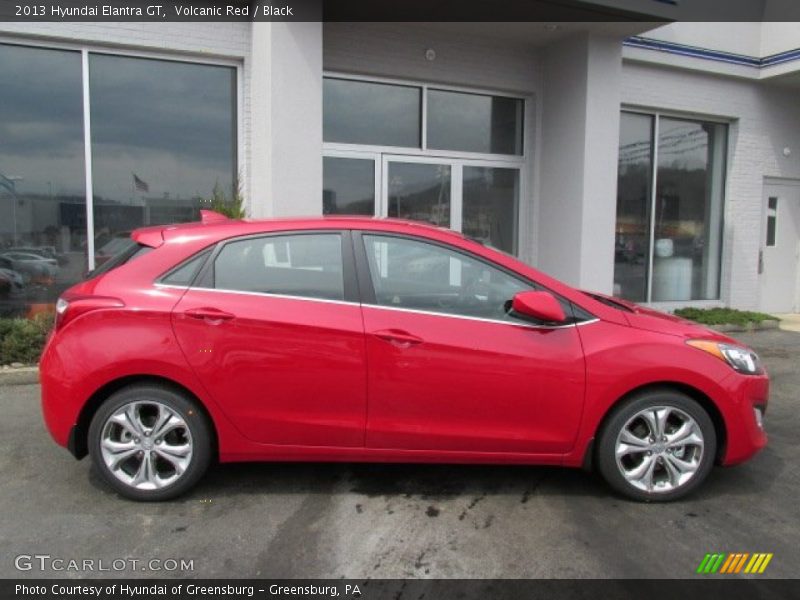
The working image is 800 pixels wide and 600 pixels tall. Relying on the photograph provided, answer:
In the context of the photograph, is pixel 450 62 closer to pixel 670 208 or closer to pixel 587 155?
pixel 587 155

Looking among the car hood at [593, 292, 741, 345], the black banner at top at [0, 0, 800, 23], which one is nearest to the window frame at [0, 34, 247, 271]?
the black banner at top at [0, 0, 800, 23]

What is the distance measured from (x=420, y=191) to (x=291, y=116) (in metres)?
2.43

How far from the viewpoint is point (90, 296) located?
3736mm

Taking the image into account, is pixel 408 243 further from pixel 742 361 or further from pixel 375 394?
pixel 742 361

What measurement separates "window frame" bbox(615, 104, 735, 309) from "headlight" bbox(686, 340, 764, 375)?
6.68 m

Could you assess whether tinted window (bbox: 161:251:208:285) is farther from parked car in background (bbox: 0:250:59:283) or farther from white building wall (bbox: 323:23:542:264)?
white building wall (bbox: 323:23:542:264)

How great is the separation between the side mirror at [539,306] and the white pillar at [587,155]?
5.19m

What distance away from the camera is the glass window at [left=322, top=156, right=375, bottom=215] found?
8461 millimetres

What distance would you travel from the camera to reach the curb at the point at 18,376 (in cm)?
625

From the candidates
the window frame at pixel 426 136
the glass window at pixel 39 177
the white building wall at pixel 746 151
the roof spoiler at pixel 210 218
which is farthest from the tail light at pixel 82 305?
the white building wall at pixel 746 151

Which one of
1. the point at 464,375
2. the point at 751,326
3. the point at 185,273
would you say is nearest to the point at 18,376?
the point at 185,273

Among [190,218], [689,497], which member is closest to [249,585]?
[689,497]

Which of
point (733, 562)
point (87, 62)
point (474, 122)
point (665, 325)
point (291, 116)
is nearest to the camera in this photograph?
point (733, 562)

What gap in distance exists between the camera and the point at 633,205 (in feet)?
33.4
